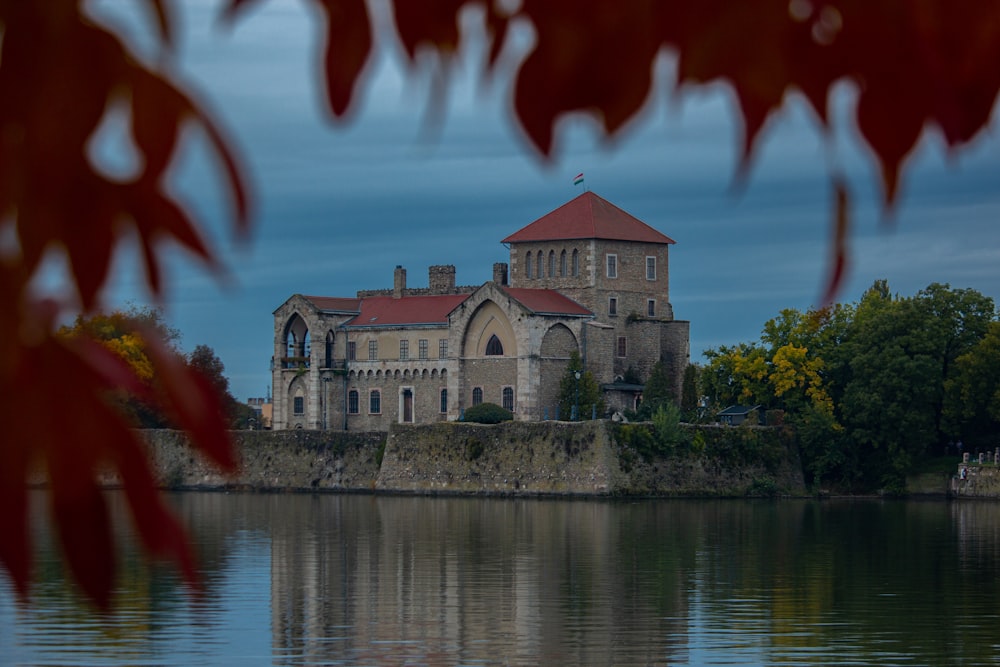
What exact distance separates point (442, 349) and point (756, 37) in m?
51.7

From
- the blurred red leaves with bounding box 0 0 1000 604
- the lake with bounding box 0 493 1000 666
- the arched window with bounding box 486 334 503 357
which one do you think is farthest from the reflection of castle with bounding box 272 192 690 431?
the blurred red leaves with bounding box 0 0 1000 604

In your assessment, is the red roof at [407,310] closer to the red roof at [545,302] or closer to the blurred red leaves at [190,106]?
the red roof at [545,302]

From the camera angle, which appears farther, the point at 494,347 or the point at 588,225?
the point at 588,225

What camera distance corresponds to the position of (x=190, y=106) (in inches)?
32.4

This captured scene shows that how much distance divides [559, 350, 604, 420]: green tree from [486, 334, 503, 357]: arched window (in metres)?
2.32

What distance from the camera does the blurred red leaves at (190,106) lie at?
2.60 feet

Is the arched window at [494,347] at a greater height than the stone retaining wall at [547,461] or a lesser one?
greater

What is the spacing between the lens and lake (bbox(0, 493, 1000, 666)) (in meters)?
17.9

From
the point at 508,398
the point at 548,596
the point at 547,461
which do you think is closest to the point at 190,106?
the point at 548,596

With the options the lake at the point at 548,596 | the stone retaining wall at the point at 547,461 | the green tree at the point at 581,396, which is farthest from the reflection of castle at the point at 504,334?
the lake at the point at 548,596

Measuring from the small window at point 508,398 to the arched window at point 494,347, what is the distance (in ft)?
3.59

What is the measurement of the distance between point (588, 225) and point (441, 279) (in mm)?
6472

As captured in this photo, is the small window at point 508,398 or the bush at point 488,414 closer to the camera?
the bush at point 488,414

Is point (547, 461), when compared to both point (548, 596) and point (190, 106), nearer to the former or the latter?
point (548, 596)
